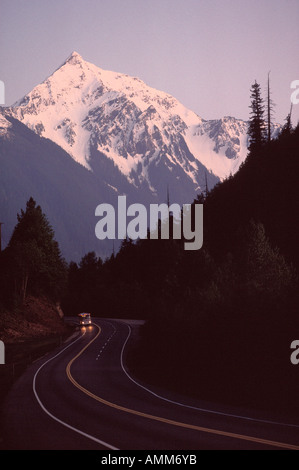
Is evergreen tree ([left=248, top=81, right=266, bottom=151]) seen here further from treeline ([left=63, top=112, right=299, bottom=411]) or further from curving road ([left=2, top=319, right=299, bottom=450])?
curving road ([left=2, top=319, right=299, bottom=450])

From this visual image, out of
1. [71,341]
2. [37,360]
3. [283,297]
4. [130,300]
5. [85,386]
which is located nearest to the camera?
[283,297]

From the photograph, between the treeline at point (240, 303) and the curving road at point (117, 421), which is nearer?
the curving road at point (117, 421)

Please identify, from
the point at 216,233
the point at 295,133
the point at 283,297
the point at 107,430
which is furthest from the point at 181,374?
the point at 295,133

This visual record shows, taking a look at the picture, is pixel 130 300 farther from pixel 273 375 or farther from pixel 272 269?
pixel 273 375

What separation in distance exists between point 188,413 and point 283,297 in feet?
29.6

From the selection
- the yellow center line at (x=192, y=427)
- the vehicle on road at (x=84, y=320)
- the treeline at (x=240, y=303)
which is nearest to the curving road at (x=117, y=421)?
the yellow center line at (x=192, y=427)

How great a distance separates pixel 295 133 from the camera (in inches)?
3509

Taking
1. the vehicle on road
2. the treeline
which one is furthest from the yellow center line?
the vehicle on road


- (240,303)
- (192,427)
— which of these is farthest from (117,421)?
(240,303)

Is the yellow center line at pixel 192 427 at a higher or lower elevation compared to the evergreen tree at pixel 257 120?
lower

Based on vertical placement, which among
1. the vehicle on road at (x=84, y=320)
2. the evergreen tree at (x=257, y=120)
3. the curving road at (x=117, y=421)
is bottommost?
the curving road at (x=117, y=421)

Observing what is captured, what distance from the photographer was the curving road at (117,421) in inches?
798

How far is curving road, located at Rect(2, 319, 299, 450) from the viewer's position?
20.3m

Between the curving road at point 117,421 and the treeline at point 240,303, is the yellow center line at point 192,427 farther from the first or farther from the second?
the treeline at point 240,303
